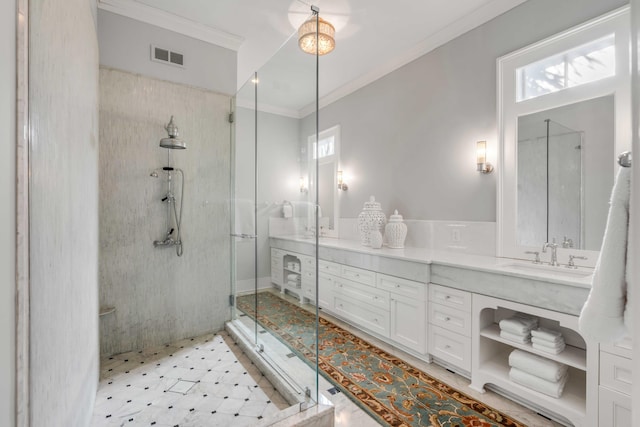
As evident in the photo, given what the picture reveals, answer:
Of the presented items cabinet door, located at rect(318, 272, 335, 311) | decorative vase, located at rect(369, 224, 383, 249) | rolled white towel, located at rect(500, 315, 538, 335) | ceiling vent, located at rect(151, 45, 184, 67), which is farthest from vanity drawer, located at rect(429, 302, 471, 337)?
ceiling vent, located at rect(151, 45, 184, 67)

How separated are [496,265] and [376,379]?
1.20 metres


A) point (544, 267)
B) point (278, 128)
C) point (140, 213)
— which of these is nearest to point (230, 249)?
point (140, 213)

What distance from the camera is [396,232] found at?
2910 millimetres

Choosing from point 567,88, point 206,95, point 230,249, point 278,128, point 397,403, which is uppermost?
point 206,95

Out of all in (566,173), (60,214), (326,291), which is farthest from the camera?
(326,291)

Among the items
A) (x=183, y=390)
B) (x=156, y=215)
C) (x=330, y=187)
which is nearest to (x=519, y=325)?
(x=183, y=390)

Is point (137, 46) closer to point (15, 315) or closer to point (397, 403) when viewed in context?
point (15, 315)

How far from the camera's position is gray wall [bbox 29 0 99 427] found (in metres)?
0.82

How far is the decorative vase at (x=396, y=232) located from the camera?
9.54 feet

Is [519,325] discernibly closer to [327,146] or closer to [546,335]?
[546,335]

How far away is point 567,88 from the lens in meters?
2.02

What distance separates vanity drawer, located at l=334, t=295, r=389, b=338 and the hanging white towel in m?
1.98

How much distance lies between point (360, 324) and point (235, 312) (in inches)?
49.7

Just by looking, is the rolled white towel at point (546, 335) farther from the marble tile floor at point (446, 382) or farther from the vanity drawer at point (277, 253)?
the vanity drawer at point (277, 253)
